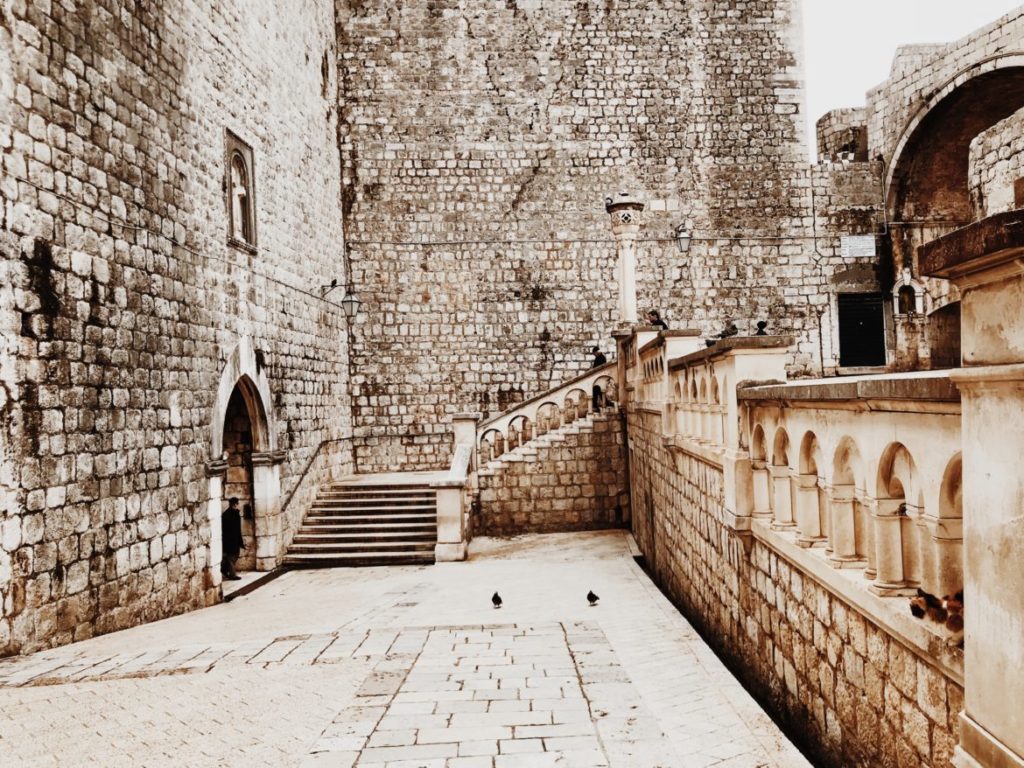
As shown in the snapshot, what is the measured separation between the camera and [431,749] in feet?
13.2

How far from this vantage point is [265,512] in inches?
440

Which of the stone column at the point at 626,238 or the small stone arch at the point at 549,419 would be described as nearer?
the stone column at the point at 626,238

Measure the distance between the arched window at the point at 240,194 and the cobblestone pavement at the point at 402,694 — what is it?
207 inches

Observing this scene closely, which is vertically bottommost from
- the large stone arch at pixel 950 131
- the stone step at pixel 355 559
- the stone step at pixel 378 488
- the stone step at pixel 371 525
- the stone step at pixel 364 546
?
the stone step at pixel 355 559

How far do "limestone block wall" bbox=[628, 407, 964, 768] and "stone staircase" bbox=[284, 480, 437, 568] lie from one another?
4592 mm

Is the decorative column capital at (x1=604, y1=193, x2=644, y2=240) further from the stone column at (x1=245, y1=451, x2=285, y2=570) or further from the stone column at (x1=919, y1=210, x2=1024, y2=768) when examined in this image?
the stone column at (x1=919, y1=210, x2=1024, y2=768)

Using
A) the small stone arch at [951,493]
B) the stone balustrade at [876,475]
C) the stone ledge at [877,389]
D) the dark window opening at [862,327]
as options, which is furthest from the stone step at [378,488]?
the small stone arch at [951,493]

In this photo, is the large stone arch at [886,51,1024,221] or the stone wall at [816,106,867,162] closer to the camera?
the large stone arch at [886,51,1024,221]

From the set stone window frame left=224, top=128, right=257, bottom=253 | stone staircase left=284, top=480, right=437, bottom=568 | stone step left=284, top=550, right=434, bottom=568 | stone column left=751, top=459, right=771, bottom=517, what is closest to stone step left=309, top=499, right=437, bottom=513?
stone staircase left=284, top=480, right=437, bottom=568

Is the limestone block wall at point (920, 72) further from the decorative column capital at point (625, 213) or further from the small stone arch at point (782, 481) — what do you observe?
the small stone arch at point (782, 481)

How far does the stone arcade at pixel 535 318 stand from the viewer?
10.7ft

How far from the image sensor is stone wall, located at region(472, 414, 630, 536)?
12953 millimetres

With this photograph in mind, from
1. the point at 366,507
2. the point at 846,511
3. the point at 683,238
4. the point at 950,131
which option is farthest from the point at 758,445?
the point at 950,131

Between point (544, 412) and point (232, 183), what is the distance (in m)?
6.20
